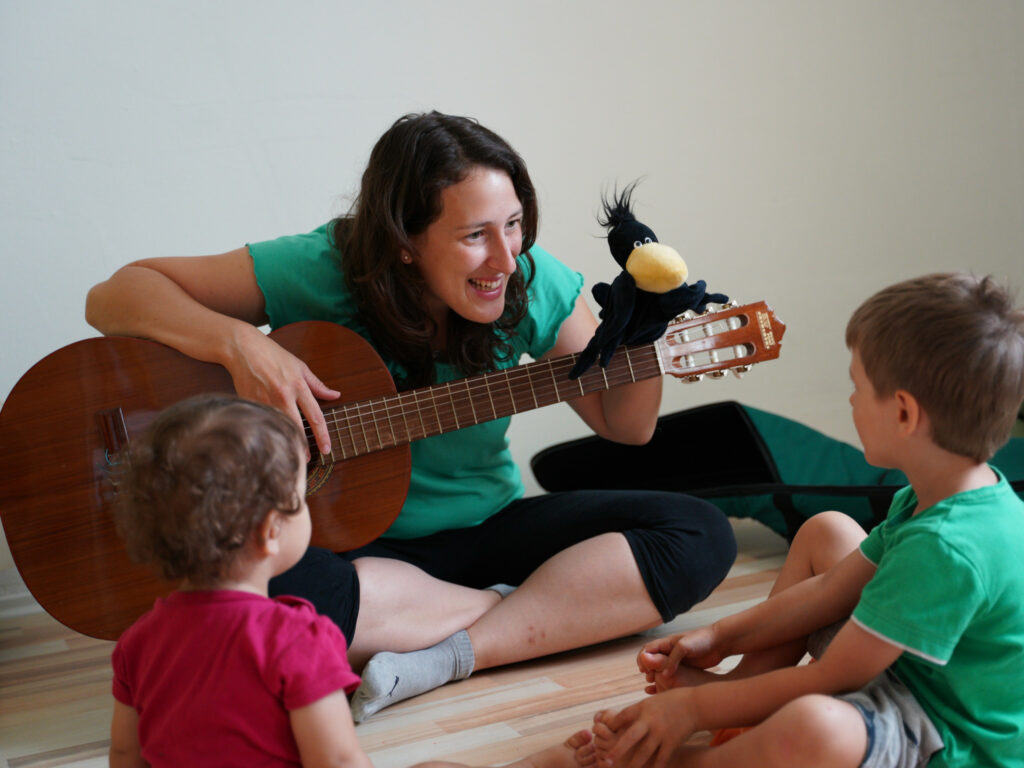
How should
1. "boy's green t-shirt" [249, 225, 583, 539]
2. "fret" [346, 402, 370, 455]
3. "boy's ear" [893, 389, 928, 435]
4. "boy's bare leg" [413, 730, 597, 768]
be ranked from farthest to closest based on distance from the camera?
"boy's green t-shirt" [249, 225, 583, 539] → "fret" [346, 402, 370, 455] → "boy's bare leg" [413, 730, 597, 768] → "boy's ear" [893, 389, 928, 435]

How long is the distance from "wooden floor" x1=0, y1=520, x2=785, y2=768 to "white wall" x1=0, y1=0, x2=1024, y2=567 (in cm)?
36

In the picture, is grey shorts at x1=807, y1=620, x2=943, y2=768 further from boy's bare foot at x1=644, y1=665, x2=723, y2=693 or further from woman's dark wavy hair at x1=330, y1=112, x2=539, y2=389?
woman's dark wavy hair at x1=330, y1=112, x2=539, y2=389

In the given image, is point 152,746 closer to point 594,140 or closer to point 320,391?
point 320,391

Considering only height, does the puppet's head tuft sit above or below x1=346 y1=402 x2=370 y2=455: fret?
above

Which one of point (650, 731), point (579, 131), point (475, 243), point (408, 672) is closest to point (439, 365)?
point (475, 243)

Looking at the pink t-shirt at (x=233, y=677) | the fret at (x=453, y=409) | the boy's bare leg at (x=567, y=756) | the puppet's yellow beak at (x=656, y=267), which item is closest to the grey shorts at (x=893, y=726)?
the boy's bare leg at (x=567, y=756)

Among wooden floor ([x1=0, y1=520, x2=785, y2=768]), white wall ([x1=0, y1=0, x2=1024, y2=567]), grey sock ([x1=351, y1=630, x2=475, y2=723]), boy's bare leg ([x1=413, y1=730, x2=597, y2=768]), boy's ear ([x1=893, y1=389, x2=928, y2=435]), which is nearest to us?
boy's ear ([x1=893, y1=389, x2=928, y2=435])

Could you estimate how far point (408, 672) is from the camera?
1.38 meters

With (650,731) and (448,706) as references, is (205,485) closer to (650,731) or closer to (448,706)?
(650,731)

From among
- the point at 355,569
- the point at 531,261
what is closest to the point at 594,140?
the point at 531,261

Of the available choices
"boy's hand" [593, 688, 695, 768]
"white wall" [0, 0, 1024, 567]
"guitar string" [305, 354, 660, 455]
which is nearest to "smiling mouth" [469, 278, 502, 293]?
A: "guitar string" [305, 354, 660, 455]

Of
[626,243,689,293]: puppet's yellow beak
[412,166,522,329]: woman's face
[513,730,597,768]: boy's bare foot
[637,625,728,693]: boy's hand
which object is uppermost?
[412,166,522,329]: woman's face

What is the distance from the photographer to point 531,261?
5.16ft

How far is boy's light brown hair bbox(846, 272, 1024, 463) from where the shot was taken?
867 millimetres
